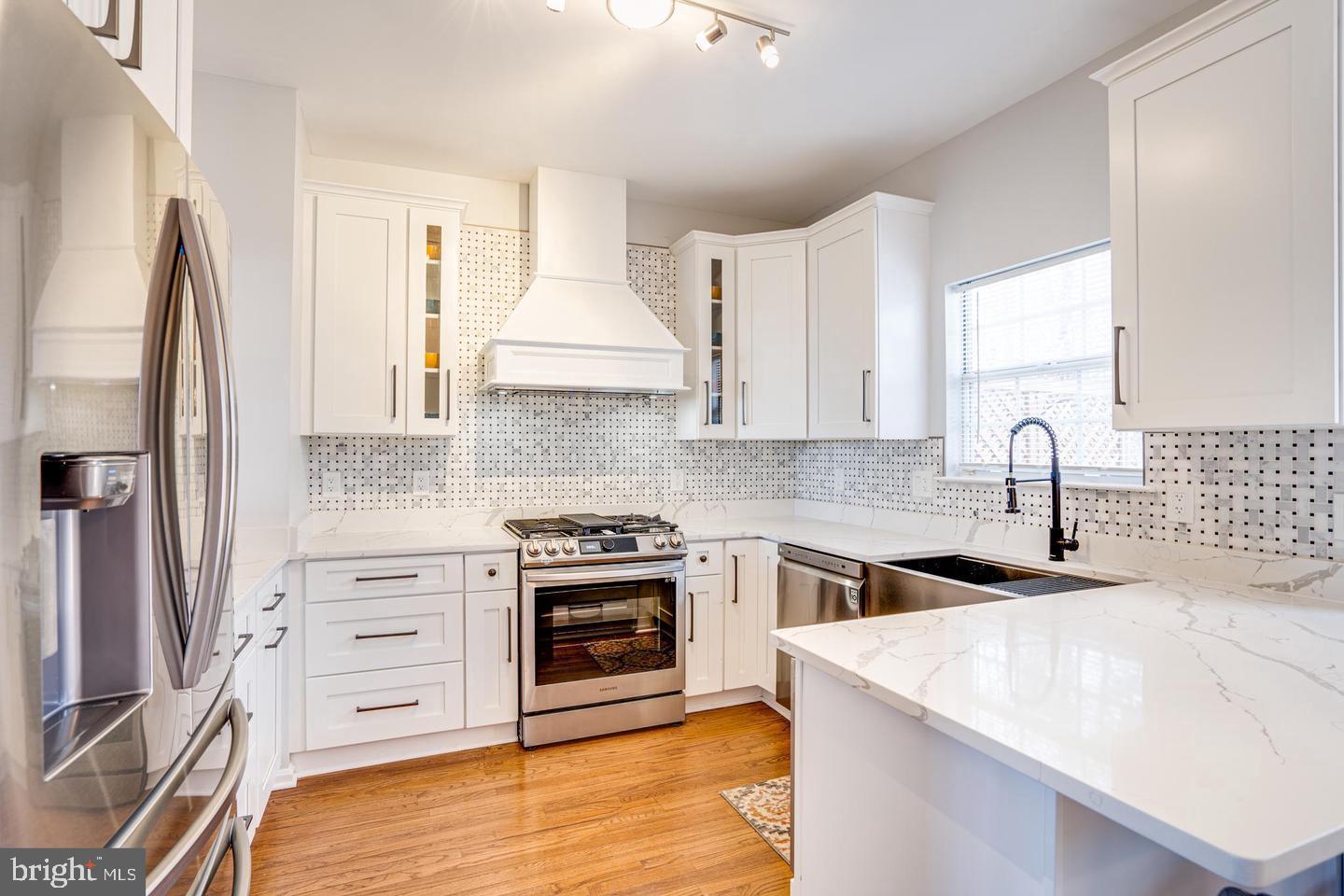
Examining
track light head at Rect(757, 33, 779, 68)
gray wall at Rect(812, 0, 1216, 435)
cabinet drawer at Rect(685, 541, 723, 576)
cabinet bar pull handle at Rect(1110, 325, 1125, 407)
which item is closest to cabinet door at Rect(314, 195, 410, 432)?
cabinet drawer at Rect(685, 541, 723, 576)

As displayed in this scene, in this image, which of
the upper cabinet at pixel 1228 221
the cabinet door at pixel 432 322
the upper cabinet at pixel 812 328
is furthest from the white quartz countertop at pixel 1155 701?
the cabinet door at pixel 432 322

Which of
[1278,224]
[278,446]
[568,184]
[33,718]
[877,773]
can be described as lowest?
[877,773]

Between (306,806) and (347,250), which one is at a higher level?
(347,250)

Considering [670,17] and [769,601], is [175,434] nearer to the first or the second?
[670,17]

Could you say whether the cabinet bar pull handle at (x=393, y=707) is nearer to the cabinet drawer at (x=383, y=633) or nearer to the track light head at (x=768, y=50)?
the cabinet drawer at (x=383, y=633)

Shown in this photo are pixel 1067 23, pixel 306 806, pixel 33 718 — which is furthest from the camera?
pixel 306 806

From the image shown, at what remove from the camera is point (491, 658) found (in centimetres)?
288

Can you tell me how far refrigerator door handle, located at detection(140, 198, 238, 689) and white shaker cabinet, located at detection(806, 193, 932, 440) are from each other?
2.67 metres

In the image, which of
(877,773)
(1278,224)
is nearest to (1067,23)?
(1278,224)

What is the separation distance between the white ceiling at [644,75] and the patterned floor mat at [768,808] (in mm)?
2729

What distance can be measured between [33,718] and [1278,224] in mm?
2362

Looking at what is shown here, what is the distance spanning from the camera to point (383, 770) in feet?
8.94

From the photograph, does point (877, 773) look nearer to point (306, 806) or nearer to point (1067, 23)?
point (306, 806)

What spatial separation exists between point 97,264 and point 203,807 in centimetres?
69
